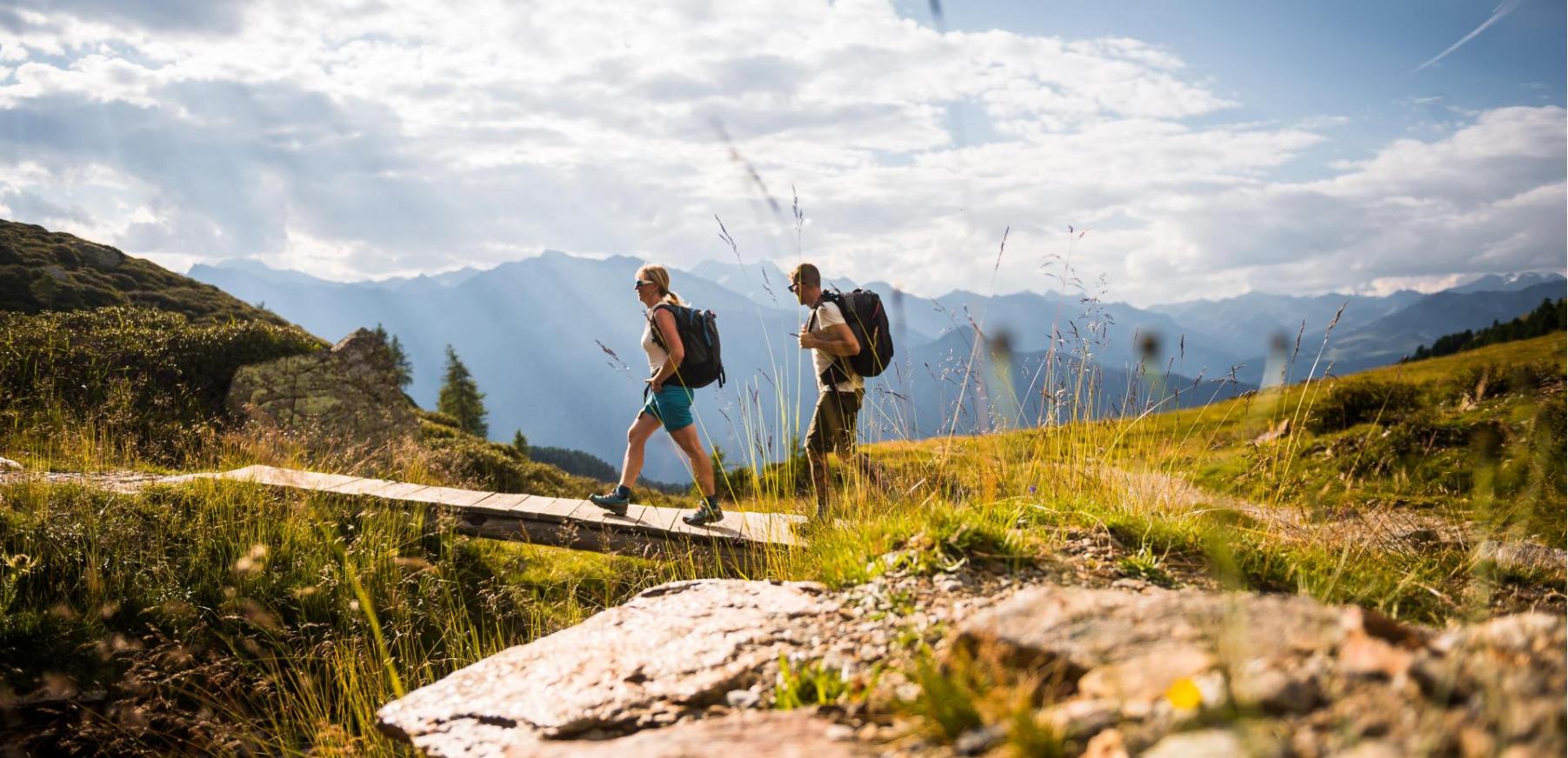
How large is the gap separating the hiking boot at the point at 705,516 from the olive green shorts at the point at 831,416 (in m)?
0.99

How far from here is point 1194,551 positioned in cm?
332

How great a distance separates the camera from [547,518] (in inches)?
297

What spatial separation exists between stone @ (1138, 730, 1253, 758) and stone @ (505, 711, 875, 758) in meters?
0.62

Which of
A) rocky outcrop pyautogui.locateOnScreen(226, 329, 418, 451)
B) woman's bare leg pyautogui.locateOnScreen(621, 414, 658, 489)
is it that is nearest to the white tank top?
woman's bare leg pyautogui.locateOnScreen(621, 414, 658, 489)

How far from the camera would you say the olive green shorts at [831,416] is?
6707mm

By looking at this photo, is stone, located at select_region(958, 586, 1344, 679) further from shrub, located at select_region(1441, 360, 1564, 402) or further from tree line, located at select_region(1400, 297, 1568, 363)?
tree line, located at select_region(1400, 297, 1568, 363)

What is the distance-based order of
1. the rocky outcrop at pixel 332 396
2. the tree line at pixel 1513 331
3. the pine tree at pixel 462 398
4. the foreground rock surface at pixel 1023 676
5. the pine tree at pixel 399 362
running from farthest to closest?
the pine tree at pixel 462 398, the tree line at pixel 1513 331, the pine tree at pixel 399 362, the rocky outcrop at pixel 332 396, the foreground rock surface at pixel 1023 676

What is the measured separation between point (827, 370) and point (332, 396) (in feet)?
35.4

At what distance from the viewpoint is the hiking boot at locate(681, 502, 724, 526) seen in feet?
22.1

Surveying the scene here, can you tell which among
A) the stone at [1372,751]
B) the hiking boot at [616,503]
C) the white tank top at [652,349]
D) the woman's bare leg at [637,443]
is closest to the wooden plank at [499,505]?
the hiking boot at [616,503]

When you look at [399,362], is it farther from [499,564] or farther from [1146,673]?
[1146,673]

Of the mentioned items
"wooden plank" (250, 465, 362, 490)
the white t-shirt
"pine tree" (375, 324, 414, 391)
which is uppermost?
"pine tree" (375, 324, 414, 391)

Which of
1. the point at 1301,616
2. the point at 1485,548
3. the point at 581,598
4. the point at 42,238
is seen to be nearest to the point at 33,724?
the point at 581,598

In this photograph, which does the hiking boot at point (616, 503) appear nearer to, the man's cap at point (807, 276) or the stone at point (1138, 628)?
the man's cap at point (807, 276)
